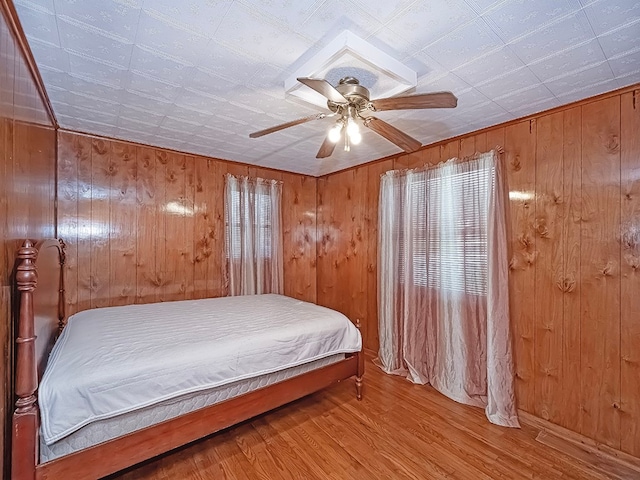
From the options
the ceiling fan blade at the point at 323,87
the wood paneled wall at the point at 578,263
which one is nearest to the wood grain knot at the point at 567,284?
the wood paneled wall at the point at 578,263

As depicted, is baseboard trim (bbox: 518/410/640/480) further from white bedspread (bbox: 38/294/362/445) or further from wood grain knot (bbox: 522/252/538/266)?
white bedspread (bbox: 38/294/362/445)

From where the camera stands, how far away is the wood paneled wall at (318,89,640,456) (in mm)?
1979

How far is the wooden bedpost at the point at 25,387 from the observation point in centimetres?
128

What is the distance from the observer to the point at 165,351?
1.79 meters

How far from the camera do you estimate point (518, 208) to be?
8.18 feet

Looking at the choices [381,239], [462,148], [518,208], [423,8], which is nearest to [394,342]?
[381,239]

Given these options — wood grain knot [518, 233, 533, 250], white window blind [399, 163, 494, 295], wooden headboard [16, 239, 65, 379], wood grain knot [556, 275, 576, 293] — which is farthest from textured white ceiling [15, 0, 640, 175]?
wood grain knot [556, 275, 576, 293]

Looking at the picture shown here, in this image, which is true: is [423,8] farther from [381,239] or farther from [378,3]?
[381,239]

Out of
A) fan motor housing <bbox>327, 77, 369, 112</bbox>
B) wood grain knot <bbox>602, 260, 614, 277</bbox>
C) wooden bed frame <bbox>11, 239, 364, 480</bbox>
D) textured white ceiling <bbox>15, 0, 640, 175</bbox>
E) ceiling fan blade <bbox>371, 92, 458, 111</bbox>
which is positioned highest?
textured white ceiling <bbox>15, 0, 640, 175</bbox>

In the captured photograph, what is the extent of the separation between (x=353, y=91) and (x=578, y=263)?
2026mm

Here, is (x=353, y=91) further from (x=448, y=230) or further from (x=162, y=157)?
(x=162, y=157)

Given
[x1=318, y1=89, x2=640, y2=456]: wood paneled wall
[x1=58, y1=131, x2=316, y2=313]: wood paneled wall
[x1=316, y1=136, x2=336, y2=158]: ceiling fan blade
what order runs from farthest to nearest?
1. [x1=58, y1=131, x2=316, y2=313]: wood paneled wall
2. [x1=316, y1=136, x2=336, y2=158]: ceiling fan blade
3. [x1=318, y1=89, x2=640, y2=456]: wood paneled wall

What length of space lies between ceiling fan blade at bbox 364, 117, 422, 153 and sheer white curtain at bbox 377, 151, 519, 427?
99cm

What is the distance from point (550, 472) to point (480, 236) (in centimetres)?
168
